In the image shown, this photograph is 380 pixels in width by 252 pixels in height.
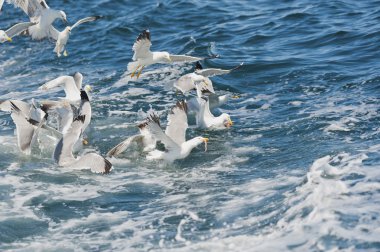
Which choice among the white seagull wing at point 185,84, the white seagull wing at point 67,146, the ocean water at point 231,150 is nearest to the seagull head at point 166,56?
the ocean water at point 231,150

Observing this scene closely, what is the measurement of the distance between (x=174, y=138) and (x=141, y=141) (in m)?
0.58

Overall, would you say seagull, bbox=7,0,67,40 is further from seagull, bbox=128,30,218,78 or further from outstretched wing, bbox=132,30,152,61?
outstretched wing, bbox=132,30,152,61

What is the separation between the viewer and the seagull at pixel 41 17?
17.0 metres

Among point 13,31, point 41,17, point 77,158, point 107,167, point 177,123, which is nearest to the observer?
point 107,167

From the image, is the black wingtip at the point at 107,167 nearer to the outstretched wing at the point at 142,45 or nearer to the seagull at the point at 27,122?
the seagull at the point at 27,122

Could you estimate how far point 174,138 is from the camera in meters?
11.9

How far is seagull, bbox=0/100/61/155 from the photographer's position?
1216 centimetres

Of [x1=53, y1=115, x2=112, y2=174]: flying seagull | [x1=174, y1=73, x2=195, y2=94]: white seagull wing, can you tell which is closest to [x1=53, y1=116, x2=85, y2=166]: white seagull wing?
[x1=53, y1=115, x2=112, y2=174]: flying seagull

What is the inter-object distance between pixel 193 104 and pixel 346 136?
10.1 feet

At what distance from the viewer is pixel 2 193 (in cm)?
1052

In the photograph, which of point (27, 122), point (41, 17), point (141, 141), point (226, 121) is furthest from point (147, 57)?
point (41, 17)

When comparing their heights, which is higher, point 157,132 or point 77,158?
point 157,132

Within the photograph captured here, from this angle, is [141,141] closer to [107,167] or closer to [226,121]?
[107,167]

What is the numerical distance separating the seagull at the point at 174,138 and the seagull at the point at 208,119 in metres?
0.89
